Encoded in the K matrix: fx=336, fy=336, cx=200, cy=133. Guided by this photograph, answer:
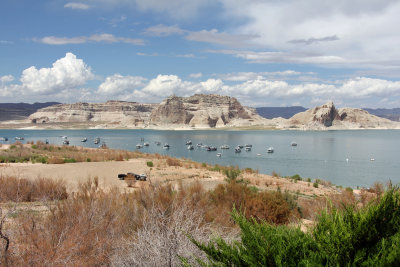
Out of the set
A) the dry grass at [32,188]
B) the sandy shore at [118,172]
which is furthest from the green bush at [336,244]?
the sandy shore at [118,172]

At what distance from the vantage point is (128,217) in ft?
22.7

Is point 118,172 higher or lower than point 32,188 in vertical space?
lower

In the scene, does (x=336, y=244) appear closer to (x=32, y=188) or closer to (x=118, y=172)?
(x=32, y=188)

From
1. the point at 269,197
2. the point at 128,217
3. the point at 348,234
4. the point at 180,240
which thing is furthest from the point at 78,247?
the point at 269,197

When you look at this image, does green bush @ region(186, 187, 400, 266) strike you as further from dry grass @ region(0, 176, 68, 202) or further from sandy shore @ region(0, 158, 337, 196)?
sandy shore @ region(0, 158, 337, 196)

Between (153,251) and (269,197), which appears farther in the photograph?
(269,197)

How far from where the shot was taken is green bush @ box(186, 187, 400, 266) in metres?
3.02

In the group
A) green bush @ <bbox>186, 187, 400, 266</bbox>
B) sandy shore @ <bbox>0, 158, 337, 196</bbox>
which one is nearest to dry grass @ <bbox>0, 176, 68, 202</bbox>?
sandy shore @ <bbox>0, 158, 337, 196</bbox>

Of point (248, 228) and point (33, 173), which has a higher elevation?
point (248, 228)

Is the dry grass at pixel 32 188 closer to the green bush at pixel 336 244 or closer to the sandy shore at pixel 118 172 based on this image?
the sandy shore at pixel 118 172

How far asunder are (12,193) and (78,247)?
25.0ft

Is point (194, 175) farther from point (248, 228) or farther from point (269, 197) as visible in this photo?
point (248, 228)

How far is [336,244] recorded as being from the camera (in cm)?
313

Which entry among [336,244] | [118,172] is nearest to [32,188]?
[118,172]
